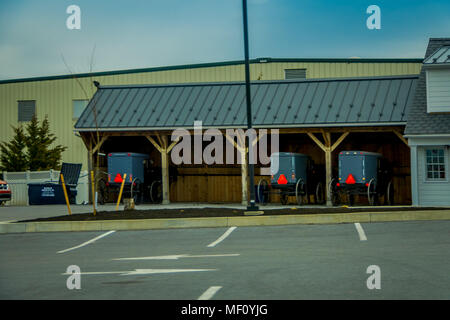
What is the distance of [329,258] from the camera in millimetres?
10578

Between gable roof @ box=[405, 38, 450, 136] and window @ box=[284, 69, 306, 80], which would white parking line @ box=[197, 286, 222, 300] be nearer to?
gable roof @ box=[405, 38, 450, 136]

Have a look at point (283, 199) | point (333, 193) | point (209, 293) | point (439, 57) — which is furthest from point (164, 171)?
point (209, 293)

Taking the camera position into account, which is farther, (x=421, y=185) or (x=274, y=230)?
(x=421, y=185)

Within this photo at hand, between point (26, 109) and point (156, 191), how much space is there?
56.1 feet

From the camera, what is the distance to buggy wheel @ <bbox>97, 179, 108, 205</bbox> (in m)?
28.5

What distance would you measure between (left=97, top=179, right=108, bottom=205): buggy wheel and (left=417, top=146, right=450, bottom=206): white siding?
42.0 feet

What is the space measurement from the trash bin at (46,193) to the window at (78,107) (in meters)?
13.5

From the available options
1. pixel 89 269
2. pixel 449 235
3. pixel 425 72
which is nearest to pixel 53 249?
pixel 89 269

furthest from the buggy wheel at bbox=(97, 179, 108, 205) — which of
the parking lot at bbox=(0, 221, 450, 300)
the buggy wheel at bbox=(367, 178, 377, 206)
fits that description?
the parking lot at bbox=(0, 221, 450, 300)

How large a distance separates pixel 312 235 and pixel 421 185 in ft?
36.5

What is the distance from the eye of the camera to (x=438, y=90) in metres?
25.2

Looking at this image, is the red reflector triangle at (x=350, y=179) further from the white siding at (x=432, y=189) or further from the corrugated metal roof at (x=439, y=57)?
the corrugated metal roof at (x=439, y=57)

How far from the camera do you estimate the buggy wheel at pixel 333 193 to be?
84.8ft
